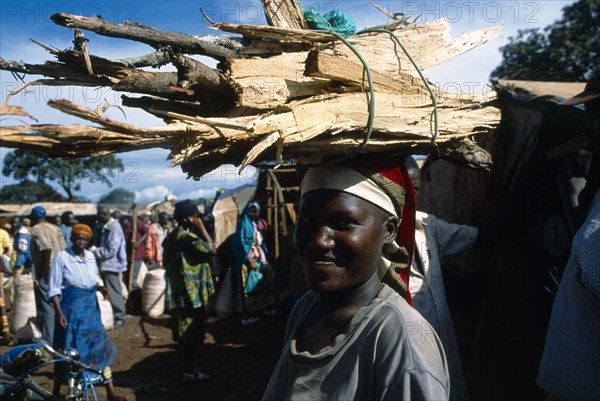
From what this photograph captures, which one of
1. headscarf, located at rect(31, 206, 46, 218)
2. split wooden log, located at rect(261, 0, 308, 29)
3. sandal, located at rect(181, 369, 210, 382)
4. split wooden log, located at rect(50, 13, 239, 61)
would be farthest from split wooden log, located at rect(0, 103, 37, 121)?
headscarf, located at rect(31, 206, 46, 218)

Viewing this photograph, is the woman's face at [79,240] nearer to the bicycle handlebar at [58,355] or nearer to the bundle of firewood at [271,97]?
the bicycle handlebar at [58,355]

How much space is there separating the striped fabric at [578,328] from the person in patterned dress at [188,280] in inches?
149

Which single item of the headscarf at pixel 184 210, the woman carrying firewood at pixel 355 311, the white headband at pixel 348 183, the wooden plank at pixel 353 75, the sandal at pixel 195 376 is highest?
the wooden plank at pixel 353 75

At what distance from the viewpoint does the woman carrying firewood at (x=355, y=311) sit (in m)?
1.26

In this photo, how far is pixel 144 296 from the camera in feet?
28.6

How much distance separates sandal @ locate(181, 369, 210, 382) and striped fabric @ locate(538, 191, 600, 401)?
13.4 feet

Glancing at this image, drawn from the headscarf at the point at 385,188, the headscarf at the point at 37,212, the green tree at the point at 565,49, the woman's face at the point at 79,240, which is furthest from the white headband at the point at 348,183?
the green tree at the point at 565,49

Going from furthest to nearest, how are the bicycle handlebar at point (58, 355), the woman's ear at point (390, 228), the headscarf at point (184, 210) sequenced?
the headscarf at point (184, 210) → the bicycle handlebar at point (58, 355) → the woman's ear at point (390, 228)

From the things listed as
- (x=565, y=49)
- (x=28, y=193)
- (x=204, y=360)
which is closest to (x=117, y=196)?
(x=28, y=193)

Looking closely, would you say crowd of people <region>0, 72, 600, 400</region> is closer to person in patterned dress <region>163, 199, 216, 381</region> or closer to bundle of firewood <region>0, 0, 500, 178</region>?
bundle of firewood <region>0, 0, 500, 178</region>

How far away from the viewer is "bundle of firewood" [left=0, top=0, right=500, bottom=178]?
1153mm

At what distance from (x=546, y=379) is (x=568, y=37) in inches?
649

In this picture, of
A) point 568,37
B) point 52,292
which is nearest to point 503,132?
point 52,292

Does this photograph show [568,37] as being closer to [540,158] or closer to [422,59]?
[540,158]
